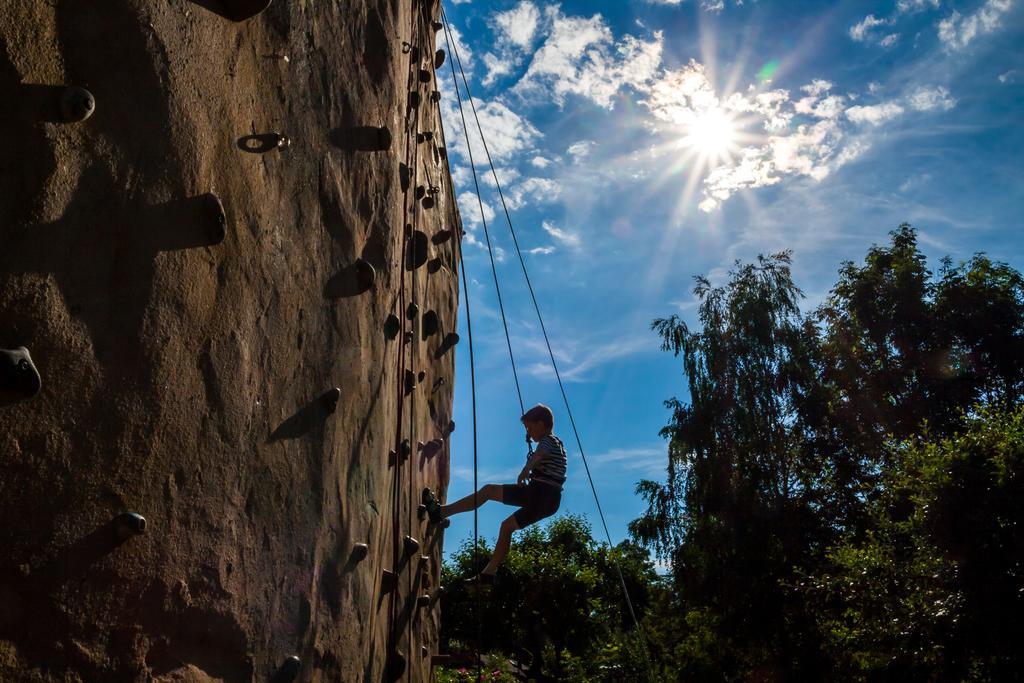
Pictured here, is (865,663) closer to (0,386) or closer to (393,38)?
(393,38)

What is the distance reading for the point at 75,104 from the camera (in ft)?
5.67

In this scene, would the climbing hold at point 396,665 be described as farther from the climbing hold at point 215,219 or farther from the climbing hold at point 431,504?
the climbing hold at point 215,219

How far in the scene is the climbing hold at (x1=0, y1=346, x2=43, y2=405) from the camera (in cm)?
152

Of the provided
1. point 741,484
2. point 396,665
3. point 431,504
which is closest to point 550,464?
point 431,504

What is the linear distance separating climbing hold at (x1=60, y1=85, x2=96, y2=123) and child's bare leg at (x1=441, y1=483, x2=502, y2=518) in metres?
3.51

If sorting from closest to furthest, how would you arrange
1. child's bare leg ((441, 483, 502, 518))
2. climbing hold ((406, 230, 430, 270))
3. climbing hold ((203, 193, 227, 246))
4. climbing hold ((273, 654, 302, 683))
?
climbing hold ((203, 193, 227, 246)) → climbing hold ((273, 654, 302, 683)) → climbing hold ((406, 230, 430, 270)) → child's bare leg ((441, 483, 502, 518))

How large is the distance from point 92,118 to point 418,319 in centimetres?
264

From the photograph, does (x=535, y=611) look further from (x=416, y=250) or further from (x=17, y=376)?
(x=17, y=376)

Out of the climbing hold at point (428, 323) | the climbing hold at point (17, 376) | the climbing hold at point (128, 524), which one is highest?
the climbing hold at point (428, 323)

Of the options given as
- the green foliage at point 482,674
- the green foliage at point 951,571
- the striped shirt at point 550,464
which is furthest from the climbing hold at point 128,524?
the green foliage at point 951,571

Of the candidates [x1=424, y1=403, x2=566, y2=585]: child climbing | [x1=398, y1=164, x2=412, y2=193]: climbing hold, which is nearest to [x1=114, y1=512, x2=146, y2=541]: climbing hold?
[x1=398, y1=164, x2=412, y2=193]: climbing hold

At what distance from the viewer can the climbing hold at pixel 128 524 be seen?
1758mm

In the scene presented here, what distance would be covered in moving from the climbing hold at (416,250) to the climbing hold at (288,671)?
2.20 meters

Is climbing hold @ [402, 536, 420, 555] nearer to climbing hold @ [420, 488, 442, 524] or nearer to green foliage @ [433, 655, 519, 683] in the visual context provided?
climbing hold @ [420, 488, 442, 524]
